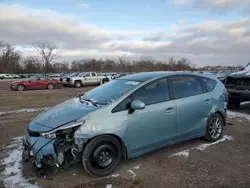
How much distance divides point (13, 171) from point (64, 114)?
1.28 metres

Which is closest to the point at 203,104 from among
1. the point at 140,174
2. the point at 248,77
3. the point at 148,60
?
the point at 140,174

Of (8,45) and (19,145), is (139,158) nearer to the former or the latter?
(19,145)

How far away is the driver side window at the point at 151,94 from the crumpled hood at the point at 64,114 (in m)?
0.54

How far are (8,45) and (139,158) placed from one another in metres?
93.0

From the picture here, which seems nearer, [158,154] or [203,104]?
[158,154]

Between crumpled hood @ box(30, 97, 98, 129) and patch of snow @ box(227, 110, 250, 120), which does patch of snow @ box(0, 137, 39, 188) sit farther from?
patch of snow @ box(227, 110, 250, 120)

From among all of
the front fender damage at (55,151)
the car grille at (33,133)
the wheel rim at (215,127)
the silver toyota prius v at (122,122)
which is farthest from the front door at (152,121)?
the car grille at (33,133)

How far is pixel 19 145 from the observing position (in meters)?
5.11

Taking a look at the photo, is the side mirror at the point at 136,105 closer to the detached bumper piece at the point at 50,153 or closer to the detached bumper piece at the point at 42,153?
the detached bumper piece at the point at 50,153

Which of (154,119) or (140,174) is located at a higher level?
(154,119)

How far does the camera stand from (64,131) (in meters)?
3.47

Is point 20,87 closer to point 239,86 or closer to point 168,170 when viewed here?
point 239,86

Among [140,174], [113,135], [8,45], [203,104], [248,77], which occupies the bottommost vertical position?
[140,174]

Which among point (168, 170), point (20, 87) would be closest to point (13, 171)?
point (168, 170)
